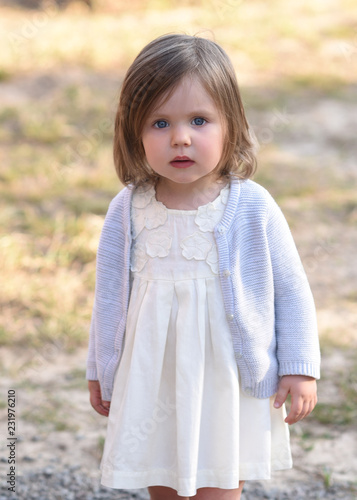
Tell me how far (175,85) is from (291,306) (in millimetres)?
579

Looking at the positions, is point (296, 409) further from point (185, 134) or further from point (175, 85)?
point (175, 85)

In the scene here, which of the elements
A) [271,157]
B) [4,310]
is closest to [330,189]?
[271,157]

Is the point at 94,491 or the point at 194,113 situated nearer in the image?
the point at 194,113

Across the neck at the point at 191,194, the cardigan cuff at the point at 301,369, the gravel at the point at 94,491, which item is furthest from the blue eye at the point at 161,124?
the gravel at the point at 94,491

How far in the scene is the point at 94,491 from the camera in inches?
91.3

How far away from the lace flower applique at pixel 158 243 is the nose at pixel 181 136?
0.78 ft

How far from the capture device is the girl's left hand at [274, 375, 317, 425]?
170 centimetres

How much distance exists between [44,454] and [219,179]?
1.33 m

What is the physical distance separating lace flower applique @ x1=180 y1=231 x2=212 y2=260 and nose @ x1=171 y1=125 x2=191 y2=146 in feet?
0.76

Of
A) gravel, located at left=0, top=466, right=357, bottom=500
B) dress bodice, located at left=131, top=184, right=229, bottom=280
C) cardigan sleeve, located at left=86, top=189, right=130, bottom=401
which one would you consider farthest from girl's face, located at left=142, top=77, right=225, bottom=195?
gravel, located at left=0, top=466, right=357, bottom=500

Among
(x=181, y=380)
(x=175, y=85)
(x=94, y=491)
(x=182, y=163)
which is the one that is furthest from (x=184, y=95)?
(x=94, y=491)

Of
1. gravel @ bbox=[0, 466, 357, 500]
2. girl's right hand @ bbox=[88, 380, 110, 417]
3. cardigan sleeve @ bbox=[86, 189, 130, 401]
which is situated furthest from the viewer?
gravel @ bbox=[0, 466, 357, 500]

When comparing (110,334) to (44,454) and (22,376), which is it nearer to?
(44,454)

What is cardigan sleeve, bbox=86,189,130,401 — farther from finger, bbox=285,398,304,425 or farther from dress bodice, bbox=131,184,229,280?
finger, bbox=285,398,304,425
